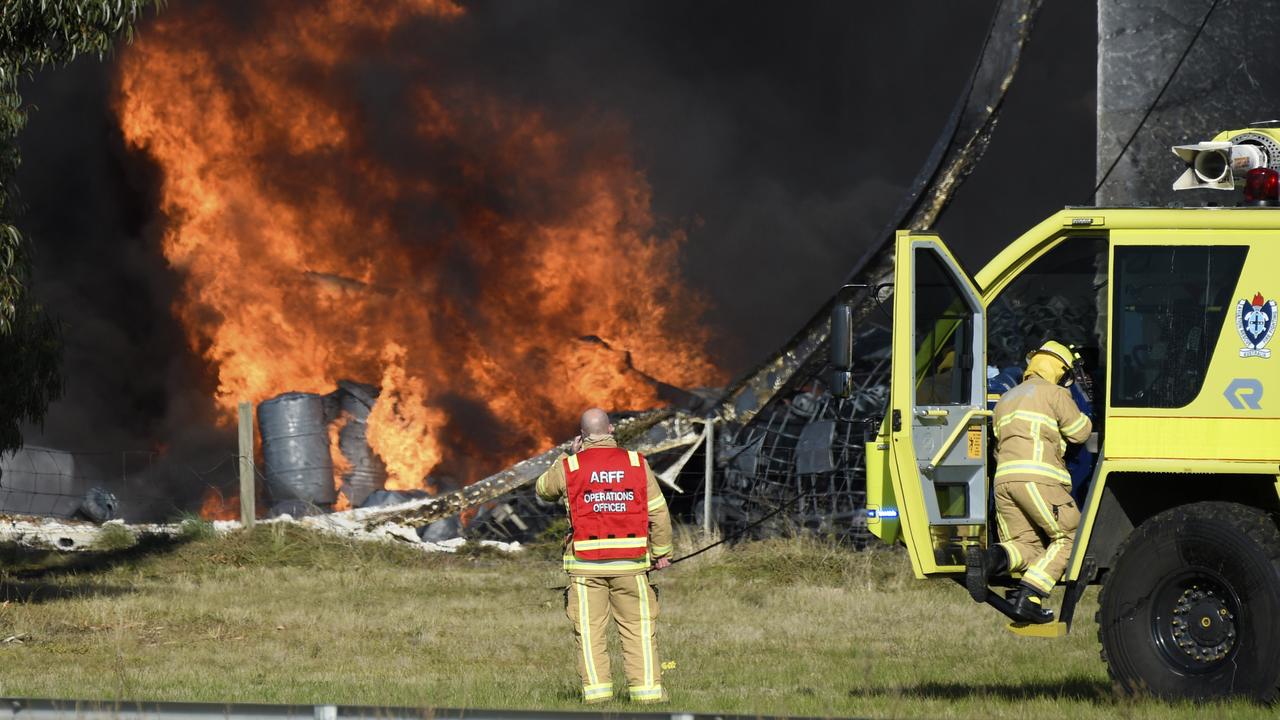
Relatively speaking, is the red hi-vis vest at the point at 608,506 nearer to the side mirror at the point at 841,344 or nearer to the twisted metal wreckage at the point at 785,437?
the side mirror at the point at 841,344

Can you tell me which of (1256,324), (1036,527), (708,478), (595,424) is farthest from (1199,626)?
(708,478)

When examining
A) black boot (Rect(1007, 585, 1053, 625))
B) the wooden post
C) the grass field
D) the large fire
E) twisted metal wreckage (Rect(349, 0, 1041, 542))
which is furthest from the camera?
the large fire

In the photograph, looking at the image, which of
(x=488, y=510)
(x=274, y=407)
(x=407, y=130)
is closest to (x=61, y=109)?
(x=407, y=130)

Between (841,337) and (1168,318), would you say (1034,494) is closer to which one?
(1168,318)

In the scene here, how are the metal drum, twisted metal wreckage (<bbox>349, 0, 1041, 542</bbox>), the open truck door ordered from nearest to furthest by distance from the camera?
the open truck door
twisted metal wreckage (<bbox>349, 0, 1041, 542</bbox>)
the metal drum

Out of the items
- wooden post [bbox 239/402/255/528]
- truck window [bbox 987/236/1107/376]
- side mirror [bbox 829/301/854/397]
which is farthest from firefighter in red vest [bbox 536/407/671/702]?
wooden post [bbox 239/402/255/528]

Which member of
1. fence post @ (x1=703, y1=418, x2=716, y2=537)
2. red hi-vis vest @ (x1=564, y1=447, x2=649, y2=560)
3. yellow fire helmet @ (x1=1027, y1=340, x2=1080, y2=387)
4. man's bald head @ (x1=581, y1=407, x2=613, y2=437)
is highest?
yellow fire helmet @ (x1=1027, y1=340, x2=1080, y2=387)

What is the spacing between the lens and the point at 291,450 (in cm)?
2309

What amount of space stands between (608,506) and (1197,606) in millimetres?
3169

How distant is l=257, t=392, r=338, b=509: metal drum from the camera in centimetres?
2306

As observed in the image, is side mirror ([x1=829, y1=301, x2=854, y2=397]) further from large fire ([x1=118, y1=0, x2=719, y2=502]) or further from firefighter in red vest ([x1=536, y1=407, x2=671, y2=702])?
large fire ([x1=118, y1=0, x2=719, y2=502])

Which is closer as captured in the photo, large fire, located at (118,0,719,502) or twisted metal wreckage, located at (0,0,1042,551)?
twisted metal wreckage, located at (0,0,1042,551)

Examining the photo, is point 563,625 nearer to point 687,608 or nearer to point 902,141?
point 687,608

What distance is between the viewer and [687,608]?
48.6 feet
